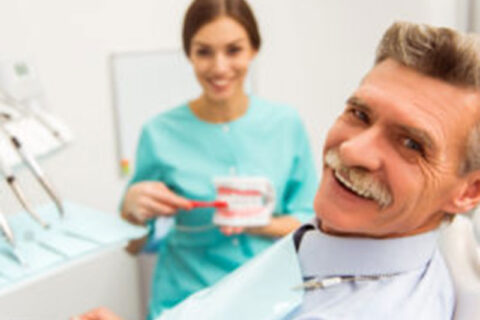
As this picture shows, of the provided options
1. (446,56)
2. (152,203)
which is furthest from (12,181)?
(446,56)

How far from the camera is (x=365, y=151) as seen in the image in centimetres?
67

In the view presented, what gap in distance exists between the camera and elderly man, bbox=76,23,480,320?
651mm

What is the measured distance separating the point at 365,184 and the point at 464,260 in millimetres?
226

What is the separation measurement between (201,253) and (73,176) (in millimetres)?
568

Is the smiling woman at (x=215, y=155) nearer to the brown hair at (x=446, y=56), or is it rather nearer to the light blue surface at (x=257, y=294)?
the light blue surface at (x=257, y=294)

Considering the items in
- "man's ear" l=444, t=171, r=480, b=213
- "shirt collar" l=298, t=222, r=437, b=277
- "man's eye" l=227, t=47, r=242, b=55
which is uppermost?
"man's eye" l=227, t=47, r=242, b=55

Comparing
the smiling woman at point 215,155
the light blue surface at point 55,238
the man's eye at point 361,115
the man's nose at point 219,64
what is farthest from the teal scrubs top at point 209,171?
the man's eye at point 361,115

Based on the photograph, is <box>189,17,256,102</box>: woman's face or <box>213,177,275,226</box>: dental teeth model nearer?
<box>213,177,275,226</box>: dental teeth model

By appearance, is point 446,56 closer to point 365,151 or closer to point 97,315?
point 365,151

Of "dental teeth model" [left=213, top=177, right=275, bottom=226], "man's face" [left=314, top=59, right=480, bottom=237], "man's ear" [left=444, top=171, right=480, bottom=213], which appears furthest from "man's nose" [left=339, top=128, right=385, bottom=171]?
"dental teeth model" [left=213, top=177, right=275, bottom=226]

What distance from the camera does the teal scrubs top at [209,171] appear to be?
1200mm

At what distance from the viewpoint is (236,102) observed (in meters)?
1.25

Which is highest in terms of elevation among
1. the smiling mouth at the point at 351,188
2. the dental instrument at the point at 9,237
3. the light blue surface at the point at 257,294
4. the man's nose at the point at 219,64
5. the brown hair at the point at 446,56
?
the brown hair at the point at 446,56

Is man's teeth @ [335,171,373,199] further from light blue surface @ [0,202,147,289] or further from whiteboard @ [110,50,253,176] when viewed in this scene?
whiteboard @ [110,50,253,176]
